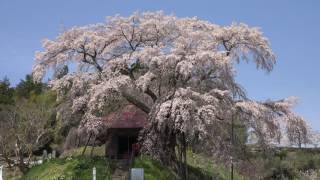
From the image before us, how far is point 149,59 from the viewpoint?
23125 mm

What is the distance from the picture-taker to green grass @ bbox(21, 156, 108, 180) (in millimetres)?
22031

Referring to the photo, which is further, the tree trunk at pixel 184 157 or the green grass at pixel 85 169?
the tree trunk at pixel 184 157

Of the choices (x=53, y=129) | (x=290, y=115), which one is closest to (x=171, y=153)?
(x=290, y=115)

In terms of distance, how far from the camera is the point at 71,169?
888 inches

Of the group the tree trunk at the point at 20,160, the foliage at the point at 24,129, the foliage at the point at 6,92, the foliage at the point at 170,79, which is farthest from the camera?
the foliage at the point at 6,92

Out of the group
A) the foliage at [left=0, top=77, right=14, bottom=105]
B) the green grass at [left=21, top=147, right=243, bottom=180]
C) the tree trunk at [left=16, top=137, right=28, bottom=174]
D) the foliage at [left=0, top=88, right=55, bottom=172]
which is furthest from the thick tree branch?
the foliage at [left=0, top=77, right=14, bottom=105]

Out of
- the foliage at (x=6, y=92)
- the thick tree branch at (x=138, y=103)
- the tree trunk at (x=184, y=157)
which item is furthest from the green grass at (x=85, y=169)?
the foliage at (x=6, y=92)

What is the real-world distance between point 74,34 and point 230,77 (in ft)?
25.2

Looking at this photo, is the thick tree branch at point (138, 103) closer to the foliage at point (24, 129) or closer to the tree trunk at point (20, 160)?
the tree trunk at point (20, 160)

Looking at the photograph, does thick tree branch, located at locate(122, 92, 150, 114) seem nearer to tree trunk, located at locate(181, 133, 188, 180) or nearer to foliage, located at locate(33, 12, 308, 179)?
foliage, located at locate(33, 12, 308, 179)

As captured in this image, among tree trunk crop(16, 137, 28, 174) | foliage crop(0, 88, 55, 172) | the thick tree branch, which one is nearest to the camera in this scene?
the thick tree branch

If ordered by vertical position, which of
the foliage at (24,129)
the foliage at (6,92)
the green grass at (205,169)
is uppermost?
the foliage at (6,92)

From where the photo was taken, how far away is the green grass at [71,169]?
22031 mm

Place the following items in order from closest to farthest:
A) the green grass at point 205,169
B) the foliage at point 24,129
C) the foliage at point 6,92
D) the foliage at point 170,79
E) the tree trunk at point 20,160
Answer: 1. the foliage at point 170,79
2. the green grass at point 205,169
3. the tree trunk at point 20,160
4. the foliage at point 24,129
5. the foliage at point 6,92
